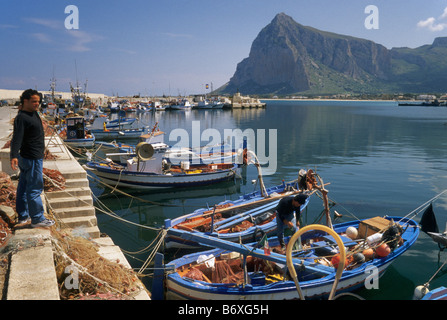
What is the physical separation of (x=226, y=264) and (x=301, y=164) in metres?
22.5

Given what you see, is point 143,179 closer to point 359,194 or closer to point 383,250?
point 359,194

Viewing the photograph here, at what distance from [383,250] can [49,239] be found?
30.2ft

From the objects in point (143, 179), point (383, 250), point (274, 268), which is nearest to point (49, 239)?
point (274, 268)

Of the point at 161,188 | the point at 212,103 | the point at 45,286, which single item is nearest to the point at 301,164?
the point at 161,188

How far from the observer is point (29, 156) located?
596cm

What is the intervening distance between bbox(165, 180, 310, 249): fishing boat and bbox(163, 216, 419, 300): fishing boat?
144 centimetres

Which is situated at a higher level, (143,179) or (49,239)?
(49,239)

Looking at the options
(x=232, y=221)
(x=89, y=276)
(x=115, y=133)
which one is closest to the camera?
(x=89, y=276)

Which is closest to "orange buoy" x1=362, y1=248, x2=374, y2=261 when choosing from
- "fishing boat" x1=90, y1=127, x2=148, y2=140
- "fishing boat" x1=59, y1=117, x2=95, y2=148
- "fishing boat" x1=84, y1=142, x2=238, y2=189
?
"fishing boat" x1=84, y1=142, x2=238, y2=189

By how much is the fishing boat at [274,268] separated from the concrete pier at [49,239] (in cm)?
206

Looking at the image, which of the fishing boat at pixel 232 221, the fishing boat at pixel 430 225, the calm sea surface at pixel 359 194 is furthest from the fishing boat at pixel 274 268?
the fishing boat at pixel 430 225

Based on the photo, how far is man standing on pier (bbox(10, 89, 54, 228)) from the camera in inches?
225
